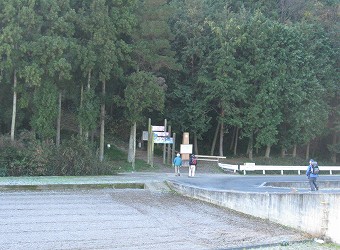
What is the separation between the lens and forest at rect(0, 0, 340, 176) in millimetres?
29109

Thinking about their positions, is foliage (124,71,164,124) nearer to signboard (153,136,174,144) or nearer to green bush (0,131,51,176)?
signboard (153,136,174,144)

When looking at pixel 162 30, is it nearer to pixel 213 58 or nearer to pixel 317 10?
pixel 213 58

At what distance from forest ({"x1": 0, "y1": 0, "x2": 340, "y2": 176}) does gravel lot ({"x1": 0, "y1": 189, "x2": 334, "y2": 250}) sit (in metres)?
9.00

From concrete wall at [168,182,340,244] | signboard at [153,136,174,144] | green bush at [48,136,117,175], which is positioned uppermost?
signboard at [153,136,174,144]

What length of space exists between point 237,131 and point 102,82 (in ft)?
52.9

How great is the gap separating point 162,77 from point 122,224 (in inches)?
943

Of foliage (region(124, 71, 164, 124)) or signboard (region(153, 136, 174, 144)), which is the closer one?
signboard (region(153, 136, 174, 144))

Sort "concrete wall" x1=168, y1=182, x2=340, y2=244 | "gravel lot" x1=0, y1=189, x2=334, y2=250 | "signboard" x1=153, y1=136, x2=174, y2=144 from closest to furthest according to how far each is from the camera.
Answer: "gravel lot" x1=0, y1=189, x2=334, y2=250 → "concrete wall" x1=168, y1=182, x2=340, y2=244 → "signboard" x1=153, y1=136, x2=174, y2=144

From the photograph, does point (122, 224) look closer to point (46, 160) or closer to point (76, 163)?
point (76, 163)

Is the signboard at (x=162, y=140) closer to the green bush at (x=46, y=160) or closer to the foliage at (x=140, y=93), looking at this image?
the foliage at (x=140, y=93)

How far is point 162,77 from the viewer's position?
1517 inches

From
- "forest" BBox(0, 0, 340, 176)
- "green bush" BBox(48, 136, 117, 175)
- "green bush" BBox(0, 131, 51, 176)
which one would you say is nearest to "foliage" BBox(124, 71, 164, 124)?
"forest" BBox(0, 0, 340, 176)

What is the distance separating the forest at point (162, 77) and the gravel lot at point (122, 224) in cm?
900

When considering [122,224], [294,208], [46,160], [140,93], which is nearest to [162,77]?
A: [140,93]
